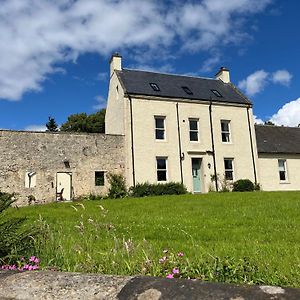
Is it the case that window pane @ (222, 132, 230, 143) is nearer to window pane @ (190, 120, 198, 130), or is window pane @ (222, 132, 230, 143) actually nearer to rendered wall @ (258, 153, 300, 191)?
window pane @ (190, 120, 198, 130)

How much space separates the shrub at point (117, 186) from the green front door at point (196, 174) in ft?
18.9

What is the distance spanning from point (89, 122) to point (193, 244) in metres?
45.4

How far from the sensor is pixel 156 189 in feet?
82.8

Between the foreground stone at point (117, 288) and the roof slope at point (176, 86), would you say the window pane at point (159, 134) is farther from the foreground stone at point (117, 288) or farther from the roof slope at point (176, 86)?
the foreground stone at point (117, 288)

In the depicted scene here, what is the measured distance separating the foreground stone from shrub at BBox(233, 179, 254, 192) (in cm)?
2622

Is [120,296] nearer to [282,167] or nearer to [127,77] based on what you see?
[127,77]

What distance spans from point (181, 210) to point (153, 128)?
13.8m

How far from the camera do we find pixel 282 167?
31.5 metres

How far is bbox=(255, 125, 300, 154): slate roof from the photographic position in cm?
3138

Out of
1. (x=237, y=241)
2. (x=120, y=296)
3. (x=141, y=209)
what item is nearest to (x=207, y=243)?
(x=237, y=241)

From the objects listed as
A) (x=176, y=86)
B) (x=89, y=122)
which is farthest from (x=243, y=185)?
(x=89, y=122)

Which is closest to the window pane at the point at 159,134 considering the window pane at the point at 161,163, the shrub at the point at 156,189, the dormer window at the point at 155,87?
the window pane at the point at 161,163

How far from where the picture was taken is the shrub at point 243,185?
27.8 meters

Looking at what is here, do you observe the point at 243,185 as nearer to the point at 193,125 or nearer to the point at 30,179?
the point at 193,125
